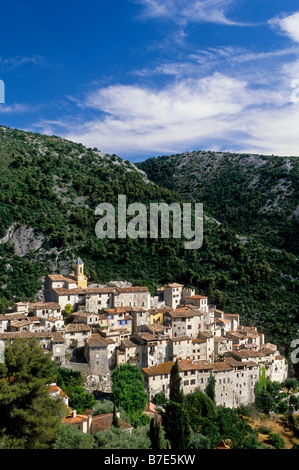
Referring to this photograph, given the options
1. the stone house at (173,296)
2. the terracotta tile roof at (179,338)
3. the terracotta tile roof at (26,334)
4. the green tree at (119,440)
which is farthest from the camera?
the stone house at (173,296)

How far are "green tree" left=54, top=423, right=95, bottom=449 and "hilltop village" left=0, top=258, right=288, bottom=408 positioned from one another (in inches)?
472

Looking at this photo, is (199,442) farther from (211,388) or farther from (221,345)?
(221,345)

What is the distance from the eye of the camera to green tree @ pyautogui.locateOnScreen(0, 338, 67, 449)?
1923cm

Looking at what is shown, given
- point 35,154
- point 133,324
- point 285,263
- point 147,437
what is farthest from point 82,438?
point 35,154

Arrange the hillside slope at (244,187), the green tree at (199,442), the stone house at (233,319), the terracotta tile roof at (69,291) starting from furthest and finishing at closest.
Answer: the hillside slope at (244,187) < the stone house at (233,319) < the terracotta tile roof at (69,291) < the green tree at (199,442)

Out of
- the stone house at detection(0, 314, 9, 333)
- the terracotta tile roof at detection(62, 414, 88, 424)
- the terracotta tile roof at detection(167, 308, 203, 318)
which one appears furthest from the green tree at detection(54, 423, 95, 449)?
the terracotta tile roof at detection(167, 308, 203, 318)

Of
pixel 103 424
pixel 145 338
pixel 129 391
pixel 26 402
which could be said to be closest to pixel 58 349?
pixel 129 391

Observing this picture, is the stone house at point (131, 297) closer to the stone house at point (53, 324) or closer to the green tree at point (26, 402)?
the stone house at point (53, 324)

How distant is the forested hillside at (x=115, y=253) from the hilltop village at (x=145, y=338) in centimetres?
634

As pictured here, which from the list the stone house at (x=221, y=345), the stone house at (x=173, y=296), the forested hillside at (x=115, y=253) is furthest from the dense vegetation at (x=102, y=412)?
the forested hillside at (x=115, y=253)

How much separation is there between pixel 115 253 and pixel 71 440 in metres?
40.6

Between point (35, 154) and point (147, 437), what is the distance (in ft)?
232

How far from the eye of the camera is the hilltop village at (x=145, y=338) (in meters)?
34.2
